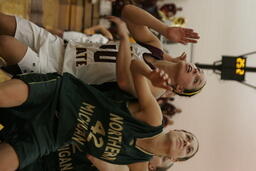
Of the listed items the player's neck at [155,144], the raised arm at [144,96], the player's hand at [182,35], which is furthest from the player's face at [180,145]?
the player's hand at [182,35]

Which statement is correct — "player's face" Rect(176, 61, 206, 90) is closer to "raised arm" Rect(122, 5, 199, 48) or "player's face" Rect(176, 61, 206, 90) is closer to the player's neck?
"raised arm" Rect(122, 5, 199, 48)

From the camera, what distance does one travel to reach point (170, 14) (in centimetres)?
450

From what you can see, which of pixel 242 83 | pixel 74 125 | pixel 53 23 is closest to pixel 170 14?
pixel 242 83

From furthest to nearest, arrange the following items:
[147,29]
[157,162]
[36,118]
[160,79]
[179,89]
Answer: [157,162] < [147,29] < [179,89] < [36,118] < [160,79]

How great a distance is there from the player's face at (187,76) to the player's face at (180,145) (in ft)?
0.76

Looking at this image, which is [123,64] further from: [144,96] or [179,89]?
[179,89]

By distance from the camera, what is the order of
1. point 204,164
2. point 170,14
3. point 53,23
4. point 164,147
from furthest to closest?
point 170,14, point 204,164, point 53,23, point 164,147

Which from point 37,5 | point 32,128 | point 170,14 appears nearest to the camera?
point 32,128

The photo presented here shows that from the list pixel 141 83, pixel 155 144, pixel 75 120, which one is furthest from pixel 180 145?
pixel 75 120

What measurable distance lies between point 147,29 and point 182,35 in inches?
7.8

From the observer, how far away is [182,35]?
1.38 meters

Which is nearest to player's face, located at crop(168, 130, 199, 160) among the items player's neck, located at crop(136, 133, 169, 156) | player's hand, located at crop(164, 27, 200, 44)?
player's neck, located at crop(136, 133, 169, 156)

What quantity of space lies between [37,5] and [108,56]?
1599 mm

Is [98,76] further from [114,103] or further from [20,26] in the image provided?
[20,26]
